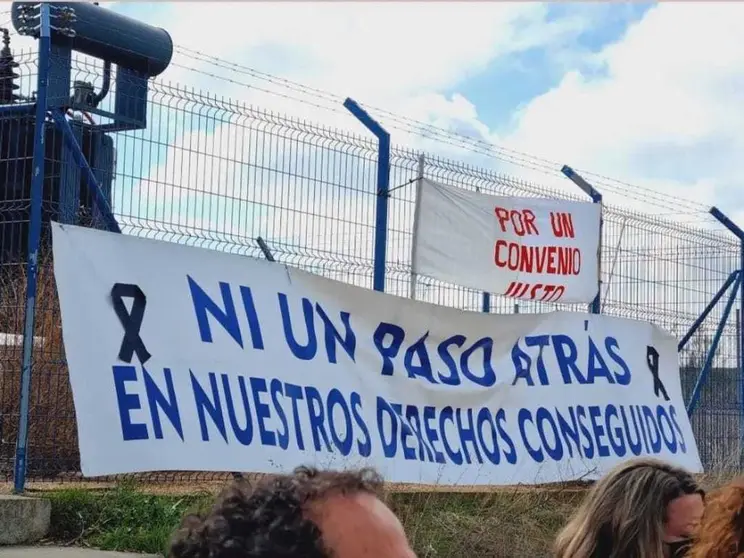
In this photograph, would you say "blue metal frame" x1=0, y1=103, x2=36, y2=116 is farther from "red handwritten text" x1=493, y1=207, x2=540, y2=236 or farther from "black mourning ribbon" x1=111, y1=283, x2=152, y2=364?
"red handwritten text" x1=493, y1=207, x2=540, y2=236

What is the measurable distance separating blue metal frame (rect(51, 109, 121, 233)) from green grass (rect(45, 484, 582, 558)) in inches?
58.1

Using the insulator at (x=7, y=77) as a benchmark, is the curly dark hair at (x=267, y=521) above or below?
below

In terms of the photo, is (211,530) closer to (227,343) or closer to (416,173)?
(227,343)

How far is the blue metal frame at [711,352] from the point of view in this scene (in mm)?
10133

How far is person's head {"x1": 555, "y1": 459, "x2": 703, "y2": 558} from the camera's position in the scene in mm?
2867

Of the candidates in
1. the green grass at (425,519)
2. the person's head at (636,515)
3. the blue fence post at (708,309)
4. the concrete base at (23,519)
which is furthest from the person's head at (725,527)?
the blue fence post at (708,309)

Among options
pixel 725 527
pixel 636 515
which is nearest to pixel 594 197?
pixel 636 515

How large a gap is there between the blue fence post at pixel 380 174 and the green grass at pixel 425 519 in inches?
68.6

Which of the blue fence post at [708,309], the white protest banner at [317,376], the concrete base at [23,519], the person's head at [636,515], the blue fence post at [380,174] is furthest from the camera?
the blue fence post at [708,309]

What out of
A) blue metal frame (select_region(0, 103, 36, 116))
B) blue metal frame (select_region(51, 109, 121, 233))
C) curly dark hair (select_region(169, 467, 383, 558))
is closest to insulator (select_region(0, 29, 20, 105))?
blue metal frame (select_region(0, 103, 36, 116))

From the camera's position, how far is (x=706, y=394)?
10383 mm

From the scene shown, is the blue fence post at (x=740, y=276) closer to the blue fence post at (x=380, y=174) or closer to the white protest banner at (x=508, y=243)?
the white protest banner at (x=508, y=243)

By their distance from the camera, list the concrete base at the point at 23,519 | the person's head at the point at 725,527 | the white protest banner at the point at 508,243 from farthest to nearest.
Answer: the white protest banner at the point at 508,243 < the concrete base at the point at 23,519 < the person's head at the point at 725,527

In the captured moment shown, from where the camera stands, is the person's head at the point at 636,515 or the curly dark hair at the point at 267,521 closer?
the curly dark hair at the point at 267,521
